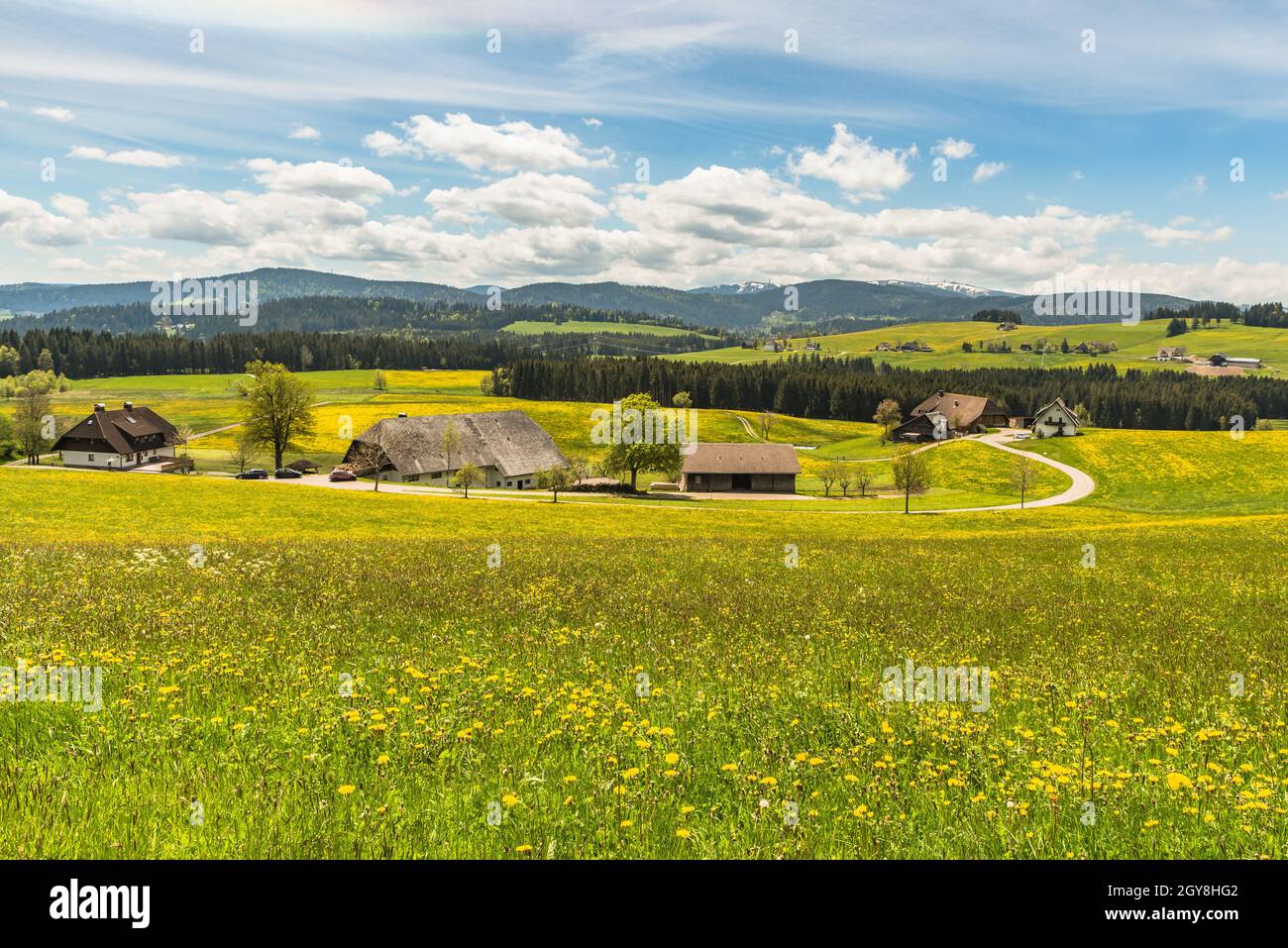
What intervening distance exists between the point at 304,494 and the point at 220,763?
5088 centimetres

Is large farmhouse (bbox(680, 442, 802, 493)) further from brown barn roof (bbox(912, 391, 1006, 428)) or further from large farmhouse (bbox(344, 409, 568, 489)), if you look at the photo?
brown barn roof (bbox(912, 391, 1006, 428))

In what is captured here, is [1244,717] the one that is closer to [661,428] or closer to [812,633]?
[812,633]

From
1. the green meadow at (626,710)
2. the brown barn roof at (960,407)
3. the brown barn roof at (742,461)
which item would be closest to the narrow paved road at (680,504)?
the brown barn roof at (742,461)

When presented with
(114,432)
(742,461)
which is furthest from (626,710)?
(114,432)

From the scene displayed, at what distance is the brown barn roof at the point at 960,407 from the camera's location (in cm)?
14968

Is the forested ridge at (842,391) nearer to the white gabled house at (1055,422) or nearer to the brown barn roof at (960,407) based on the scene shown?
the brown barn roof at (960,407)

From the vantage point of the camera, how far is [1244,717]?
8672 millimetres

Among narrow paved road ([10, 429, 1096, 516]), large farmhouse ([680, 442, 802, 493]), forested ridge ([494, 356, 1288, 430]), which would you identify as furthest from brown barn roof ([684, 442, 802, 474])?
forested ridge ([494, 356, 1288, 430])

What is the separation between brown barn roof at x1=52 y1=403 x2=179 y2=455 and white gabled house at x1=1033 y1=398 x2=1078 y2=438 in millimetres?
145696

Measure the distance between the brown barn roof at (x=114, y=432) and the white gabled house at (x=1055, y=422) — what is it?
145696 mm

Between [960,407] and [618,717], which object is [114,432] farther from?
[960,407]

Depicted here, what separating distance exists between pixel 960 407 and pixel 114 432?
15244cm

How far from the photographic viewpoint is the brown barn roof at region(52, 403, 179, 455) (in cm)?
10598
